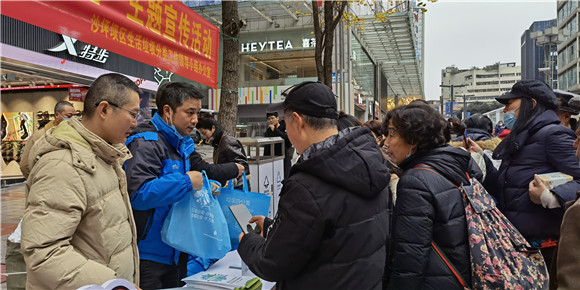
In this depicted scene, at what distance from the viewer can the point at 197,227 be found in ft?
8.49

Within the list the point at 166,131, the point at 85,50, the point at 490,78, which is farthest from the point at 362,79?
the point at 490,78

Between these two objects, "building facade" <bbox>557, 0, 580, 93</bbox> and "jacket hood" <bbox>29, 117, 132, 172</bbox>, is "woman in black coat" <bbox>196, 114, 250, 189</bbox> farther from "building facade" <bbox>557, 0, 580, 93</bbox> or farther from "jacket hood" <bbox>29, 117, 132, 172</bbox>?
"building facade" <bbox>557, 0, 580, 93</bbox>

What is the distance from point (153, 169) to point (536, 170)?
2.94m

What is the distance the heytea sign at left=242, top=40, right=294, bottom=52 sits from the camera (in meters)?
24.8

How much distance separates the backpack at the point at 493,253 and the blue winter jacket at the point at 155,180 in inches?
60.8

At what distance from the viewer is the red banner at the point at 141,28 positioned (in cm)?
232

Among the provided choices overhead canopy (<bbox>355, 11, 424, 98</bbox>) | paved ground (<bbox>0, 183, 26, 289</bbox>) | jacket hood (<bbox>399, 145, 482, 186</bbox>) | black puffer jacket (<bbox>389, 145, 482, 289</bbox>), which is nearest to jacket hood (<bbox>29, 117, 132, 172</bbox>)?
black puffer jacket (<bbox>389, 145, 482, 289</bbox>)

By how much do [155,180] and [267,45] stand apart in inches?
933

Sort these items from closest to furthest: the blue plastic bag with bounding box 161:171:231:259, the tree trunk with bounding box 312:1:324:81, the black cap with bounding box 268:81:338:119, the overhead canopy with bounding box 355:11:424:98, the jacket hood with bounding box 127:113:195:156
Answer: the black cap with bounding box 268:81:338:119 < the blue plastic bag with bounding box 161:171:231:259 < the jacket hood with bounding box 127:113:195:156 < the tree trunk with bounding box 312:1:324:81 < the overhead canopy with bounding box 355:11:424:98

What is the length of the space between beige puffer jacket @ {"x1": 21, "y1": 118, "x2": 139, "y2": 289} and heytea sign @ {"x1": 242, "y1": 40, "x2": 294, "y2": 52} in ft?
77.5

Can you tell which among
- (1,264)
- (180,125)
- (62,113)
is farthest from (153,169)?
(1,264)

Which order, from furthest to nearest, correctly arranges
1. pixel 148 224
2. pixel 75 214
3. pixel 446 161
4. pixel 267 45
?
pixel 267 45
pixel 148 224
pixel 446 161
pixel 75 214

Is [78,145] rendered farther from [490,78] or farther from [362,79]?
[490,78]

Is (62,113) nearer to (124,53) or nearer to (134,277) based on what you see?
(124,53)
